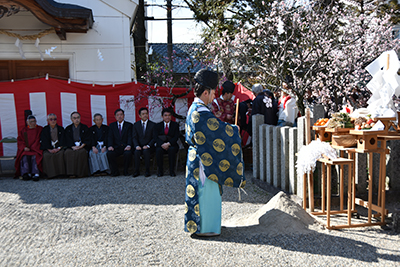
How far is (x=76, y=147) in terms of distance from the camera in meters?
7.43

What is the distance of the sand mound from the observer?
3808 mm

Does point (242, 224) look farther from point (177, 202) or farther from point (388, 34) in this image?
point (388, 34)

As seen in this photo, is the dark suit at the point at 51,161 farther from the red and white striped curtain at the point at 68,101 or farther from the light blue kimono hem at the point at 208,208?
the light blue kimono hem at the point at 208,208

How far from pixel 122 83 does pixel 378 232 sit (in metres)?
6.62

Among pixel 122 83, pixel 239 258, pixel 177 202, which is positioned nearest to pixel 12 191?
pixel 177 202

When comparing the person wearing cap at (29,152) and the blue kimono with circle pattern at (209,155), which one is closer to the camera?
the blue kimono with circle pattern at (209,155)

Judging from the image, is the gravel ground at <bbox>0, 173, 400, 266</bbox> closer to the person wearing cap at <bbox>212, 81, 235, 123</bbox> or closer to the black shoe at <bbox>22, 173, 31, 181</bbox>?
the black shoe at <bbox>22, 173, 31, 181</bbox>

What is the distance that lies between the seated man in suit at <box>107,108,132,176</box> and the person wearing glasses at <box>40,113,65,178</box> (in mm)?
1009

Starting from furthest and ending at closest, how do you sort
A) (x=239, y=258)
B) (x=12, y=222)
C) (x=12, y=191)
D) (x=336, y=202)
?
(x=12, y=191), (x=336, y=202), (x=12, y=222), (x=239, y=258)

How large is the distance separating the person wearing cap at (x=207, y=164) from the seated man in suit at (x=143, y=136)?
12.3 ft

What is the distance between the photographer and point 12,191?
20.1 feet

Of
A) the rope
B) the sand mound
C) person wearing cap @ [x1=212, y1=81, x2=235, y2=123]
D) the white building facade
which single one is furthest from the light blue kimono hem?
the rope

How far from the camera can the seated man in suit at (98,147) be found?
292 inches

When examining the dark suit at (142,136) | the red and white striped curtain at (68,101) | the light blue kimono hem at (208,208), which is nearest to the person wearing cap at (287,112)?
the red and white striped curtain at (68,101)
